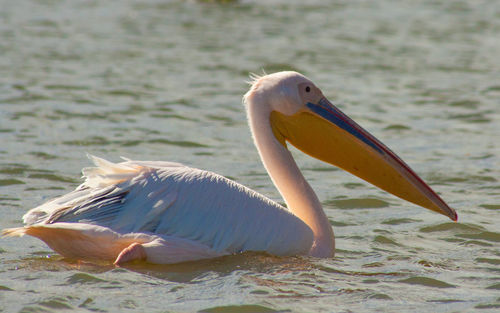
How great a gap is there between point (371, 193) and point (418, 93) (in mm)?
3710

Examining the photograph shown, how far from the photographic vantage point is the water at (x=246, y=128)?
4172 mm

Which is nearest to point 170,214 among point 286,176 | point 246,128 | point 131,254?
point 131,254

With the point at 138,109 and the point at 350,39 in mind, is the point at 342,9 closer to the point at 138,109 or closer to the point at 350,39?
the point at 350,39

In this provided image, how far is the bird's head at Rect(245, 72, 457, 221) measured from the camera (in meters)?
4.92

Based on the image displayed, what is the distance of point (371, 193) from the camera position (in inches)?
254

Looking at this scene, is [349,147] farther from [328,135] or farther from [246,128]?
[246,128]

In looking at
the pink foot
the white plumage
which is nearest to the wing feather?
the white plumage

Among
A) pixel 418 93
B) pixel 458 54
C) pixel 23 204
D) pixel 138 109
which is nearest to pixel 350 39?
pixel 458 54

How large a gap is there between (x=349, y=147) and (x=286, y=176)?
392 mm

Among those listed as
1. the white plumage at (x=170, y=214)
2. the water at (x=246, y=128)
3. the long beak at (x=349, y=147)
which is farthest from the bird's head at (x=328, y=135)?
the white plumage at (x=170, y=214)

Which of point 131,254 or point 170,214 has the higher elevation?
point 170,214

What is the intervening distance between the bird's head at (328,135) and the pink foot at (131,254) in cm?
115

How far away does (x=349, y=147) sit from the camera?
4988mm

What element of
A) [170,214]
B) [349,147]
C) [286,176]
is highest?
[349,147]
